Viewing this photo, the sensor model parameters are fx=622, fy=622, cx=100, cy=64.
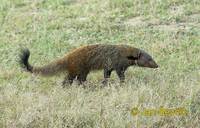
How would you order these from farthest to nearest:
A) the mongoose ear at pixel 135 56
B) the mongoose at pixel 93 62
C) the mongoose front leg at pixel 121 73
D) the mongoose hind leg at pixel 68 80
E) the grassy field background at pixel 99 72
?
the mongoose ear at pixel 135 56
the mongoose front leg at pixel 121 73
the mongoose at pixel 93 62
the mongoose hind leg at pixel 68 80
the grassy field background at pixel 99 72

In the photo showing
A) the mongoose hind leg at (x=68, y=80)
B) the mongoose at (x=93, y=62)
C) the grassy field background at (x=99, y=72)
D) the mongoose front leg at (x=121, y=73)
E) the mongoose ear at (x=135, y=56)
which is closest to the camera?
the grassy field background at (x=99, y=72)

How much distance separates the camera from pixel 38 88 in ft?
25.8

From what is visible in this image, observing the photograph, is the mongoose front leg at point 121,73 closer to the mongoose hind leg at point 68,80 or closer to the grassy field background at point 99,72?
the grassy field background at point 99,72

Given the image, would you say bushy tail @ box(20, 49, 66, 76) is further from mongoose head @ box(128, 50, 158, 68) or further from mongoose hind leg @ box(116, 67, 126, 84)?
mongoose head @ box(128, 50, 158, 68)

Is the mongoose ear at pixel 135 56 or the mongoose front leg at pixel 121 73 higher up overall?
the mongoose ear at pixel 135 56

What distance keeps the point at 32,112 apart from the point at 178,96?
1714 mm

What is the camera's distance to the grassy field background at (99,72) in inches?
256

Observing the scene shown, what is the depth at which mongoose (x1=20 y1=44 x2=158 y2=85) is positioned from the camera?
8.28m

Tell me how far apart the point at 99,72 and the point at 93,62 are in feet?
Result: 1.63

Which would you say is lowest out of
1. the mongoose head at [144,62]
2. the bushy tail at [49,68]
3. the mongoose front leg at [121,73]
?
the mongoose front leg at [121,73]

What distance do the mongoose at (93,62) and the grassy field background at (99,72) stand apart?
0.15 meters

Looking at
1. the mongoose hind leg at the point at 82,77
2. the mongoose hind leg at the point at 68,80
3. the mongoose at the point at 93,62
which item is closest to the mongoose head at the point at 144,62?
the mongoose at the point at 93,62

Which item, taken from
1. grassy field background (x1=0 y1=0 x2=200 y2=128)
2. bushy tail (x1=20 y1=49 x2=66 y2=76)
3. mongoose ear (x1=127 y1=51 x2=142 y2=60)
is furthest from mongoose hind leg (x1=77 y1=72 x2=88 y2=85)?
mongoose ear (x1=127 y1=51 x2=142 y2=60)

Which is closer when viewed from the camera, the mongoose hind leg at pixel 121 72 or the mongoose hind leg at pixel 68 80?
the mongoose hind leg at pixel 68 80
